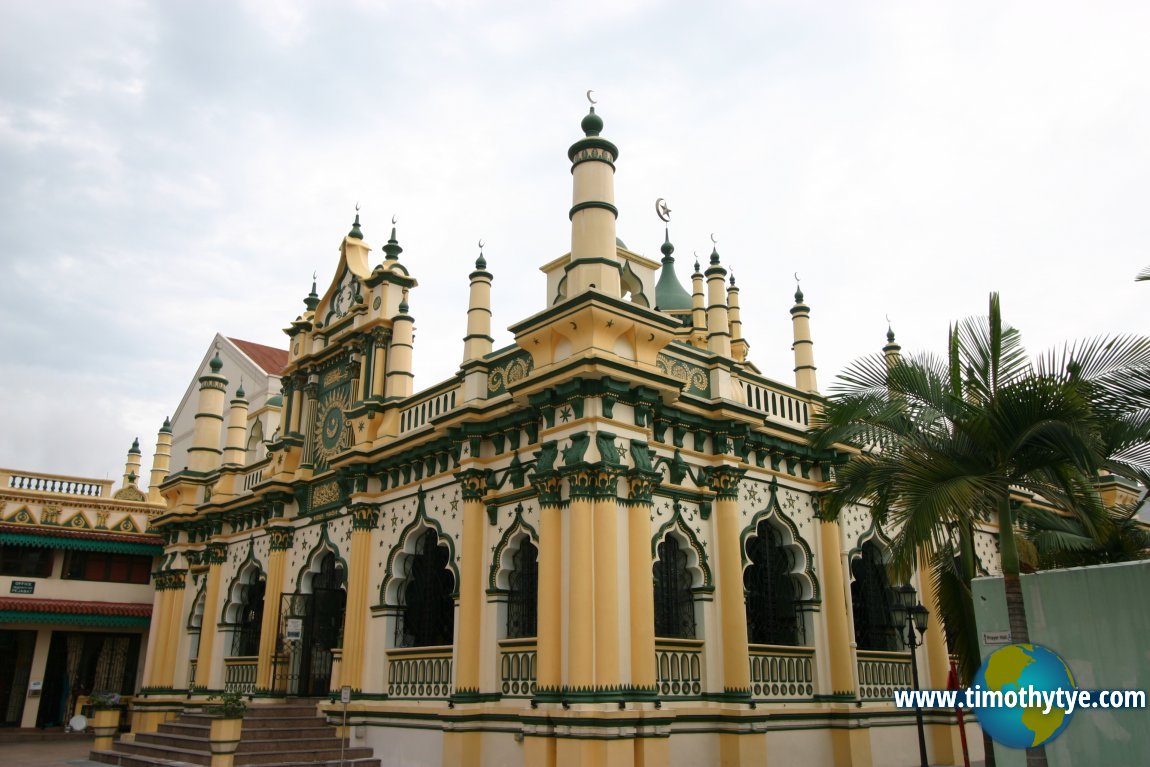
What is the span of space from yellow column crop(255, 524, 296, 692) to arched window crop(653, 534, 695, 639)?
970cm

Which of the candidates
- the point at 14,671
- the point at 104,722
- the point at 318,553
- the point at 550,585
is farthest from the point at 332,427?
the point at 14,671

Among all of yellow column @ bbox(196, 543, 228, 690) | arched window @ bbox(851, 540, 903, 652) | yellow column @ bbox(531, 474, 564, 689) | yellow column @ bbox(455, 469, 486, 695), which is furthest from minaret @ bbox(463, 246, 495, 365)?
yellow column @ bbox(196, 543, 228, 690)

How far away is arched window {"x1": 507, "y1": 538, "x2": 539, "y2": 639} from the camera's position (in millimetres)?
14516

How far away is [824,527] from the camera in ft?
55.2

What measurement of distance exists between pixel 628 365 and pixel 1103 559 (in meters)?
8.17

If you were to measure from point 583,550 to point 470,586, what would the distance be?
3.12 metres

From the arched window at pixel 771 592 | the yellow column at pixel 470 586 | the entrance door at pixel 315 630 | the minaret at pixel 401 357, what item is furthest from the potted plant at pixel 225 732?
the arched window at pixel 771 592

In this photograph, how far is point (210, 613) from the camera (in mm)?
22797

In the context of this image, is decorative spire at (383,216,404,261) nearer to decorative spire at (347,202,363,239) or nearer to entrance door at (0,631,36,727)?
decorative spire at (347,202,363,239)

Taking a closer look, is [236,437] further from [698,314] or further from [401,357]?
[698,314]

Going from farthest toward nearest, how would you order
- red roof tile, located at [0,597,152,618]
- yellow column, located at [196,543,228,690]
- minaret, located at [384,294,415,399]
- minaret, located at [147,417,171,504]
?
minaret, located at [147,417,171,504], red roof tile, located at [0,597,152,618], yellow column, located at [196,543,228,690], minaret, located at [384,294,415,399]

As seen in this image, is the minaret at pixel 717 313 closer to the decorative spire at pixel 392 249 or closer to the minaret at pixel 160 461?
the decorative spire at pixel 392 249

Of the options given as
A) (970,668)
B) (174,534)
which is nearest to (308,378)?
(174,534)

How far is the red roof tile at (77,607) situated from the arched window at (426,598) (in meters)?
15.8
